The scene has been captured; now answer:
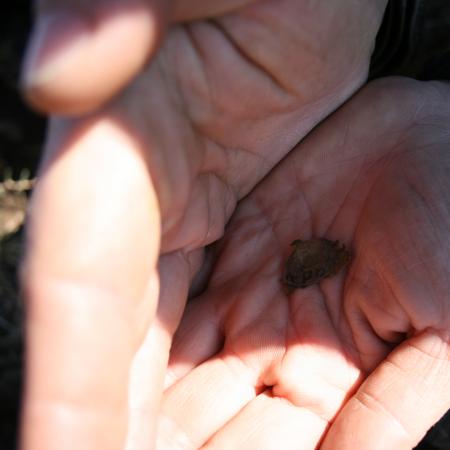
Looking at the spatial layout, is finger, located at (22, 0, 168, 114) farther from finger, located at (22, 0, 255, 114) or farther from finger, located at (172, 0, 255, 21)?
finger, located at (172, 0, 255, 21)

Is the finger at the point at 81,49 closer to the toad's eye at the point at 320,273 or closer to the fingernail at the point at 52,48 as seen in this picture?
the fingernail at the point at 52,48

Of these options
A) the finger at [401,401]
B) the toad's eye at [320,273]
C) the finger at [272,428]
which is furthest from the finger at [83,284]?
the toad's eye at [320,273]

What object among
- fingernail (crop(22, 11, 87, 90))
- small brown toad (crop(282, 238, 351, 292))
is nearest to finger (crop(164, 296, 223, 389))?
small brown toad (crop(282, 238, 351, 292))

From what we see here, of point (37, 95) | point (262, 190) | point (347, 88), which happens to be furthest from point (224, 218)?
point (37, 95)

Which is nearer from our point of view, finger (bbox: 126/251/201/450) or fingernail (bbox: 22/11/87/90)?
fingernail (bbox: 22/11/87/90)

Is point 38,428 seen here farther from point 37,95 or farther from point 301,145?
point 301,145

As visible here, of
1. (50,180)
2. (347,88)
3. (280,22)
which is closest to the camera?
(50,180)

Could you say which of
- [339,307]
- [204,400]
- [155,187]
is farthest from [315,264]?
[155,187]

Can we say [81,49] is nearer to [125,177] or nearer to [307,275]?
[125,177]
